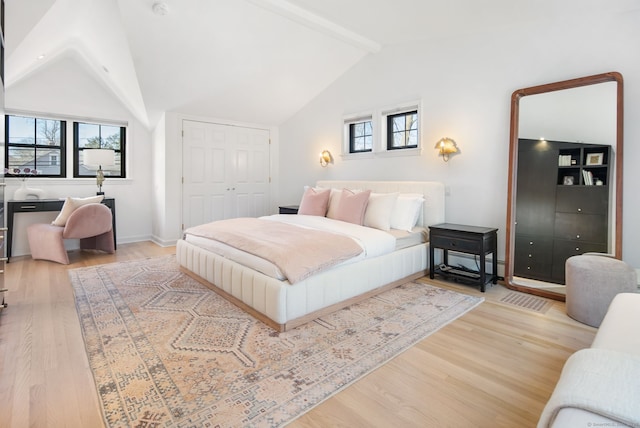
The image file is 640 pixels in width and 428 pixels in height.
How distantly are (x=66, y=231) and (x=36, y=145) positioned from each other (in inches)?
69.7

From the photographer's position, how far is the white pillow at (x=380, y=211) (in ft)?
12.1

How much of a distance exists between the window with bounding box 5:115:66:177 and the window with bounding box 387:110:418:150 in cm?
498

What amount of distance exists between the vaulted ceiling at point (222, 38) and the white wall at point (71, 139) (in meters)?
0.21

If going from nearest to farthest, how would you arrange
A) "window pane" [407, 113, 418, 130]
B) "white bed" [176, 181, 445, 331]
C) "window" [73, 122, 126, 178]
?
"white bed" [176, 181, 445, 331] < "window pane" [407, 113, 418, 130] < "window" [73, 122, 126, 178]

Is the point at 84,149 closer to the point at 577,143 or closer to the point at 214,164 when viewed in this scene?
the point at 214,164

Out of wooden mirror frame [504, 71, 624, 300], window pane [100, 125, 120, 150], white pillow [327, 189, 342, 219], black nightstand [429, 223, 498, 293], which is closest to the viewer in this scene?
wooden mirror frame [504, 71, 624, 300]

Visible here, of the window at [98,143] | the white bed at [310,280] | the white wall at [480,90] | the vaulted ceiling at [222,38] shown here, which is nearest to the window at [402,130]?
the white wall at [480,90]

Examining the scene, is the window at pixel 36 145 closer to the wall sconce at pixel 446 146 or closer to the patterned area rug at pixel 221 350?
the patterned area rug at pixel 221 350

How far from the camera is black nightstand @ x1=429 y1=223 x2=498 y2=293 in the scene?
3.28 metres

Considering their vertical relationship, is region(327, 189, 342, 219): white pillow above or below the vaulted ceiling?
below

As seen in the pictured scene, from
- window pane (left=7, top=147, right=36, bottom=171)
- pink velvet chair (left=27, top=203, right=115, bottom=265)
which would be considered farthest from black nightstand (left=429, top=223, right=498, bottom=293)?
window pane (left=7, top=147, right=36, bottom=171)

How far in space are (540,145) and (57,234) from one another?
18.5ft

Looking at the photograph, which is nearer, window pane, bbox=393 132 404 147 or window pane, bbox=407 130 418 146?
window pane, bbox=407 130 418 146

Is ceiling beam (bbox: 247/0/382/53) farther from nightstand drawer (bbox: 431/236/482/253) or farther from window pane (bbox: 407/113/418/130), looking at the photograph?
nightstand drawer (bbox: 431/236/482/253)
